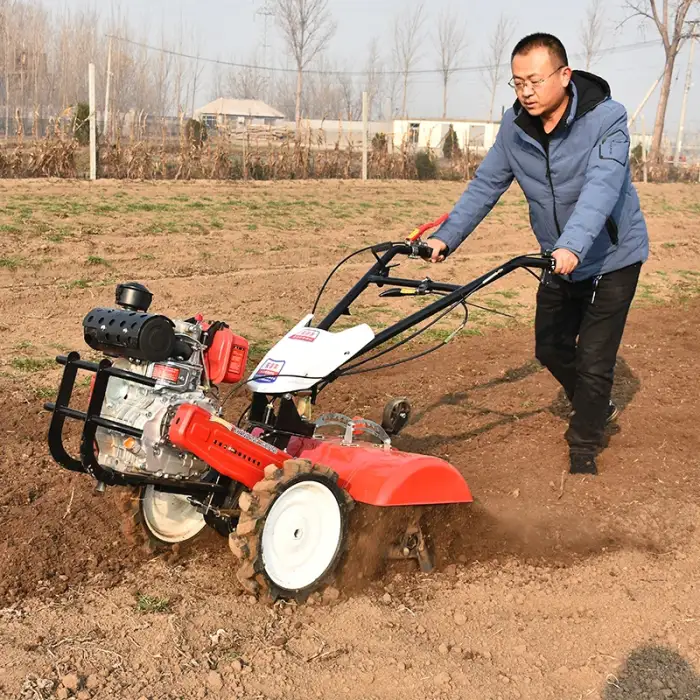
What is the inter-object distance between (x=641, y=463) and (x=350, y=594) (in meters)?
2.33

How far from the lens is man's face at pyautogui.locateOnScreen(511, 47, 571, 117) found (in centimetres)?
404

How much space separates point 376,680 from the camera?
2975 millimetres

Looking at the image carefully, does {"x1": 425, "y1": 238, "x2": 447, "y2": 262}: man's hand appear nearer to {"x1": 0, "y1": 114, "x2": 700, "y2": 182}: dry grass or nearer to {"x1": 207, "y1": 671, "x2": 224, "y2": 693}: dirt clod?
{"x1": 207, "y1": 671, "x2": 224, "y2": 693}: dirt clod

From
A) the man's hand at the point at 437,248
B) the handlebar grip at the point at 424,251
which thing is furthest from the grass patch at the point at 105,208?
the handlebar grip at the point at 424,251

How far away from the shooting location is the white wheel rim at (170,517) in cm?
376

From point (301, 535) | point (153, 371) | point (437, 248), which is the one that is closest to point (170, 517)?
point (301, 535)

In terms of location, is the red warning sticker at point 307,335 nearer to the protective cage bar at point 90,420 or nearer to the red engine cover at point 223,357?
the red engine cover at point 223,357

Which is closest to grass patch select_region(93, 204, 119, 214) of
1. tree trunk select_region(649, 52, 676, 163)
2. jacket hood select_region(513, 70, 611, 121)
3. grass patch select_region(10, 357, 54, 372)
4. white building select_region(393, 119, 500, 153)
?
grass patch select_region(10, 357, 54, 372)

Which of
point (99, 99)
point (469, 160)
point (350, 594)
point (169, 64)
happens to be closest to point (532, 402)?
point (350, 594)

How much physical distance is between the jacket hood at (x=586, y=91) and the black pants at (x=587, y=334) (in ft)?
2.82

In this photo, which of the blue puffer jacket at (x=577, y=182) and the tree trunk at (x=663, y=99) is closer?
the blue puffer jacket at (x=577, y=182)

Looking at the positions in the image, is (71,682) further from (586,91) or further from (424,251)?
(586,91)

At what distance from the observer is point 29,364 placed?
6.47 m

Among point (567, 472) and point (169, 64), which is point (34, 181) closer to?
point (567, 472)
